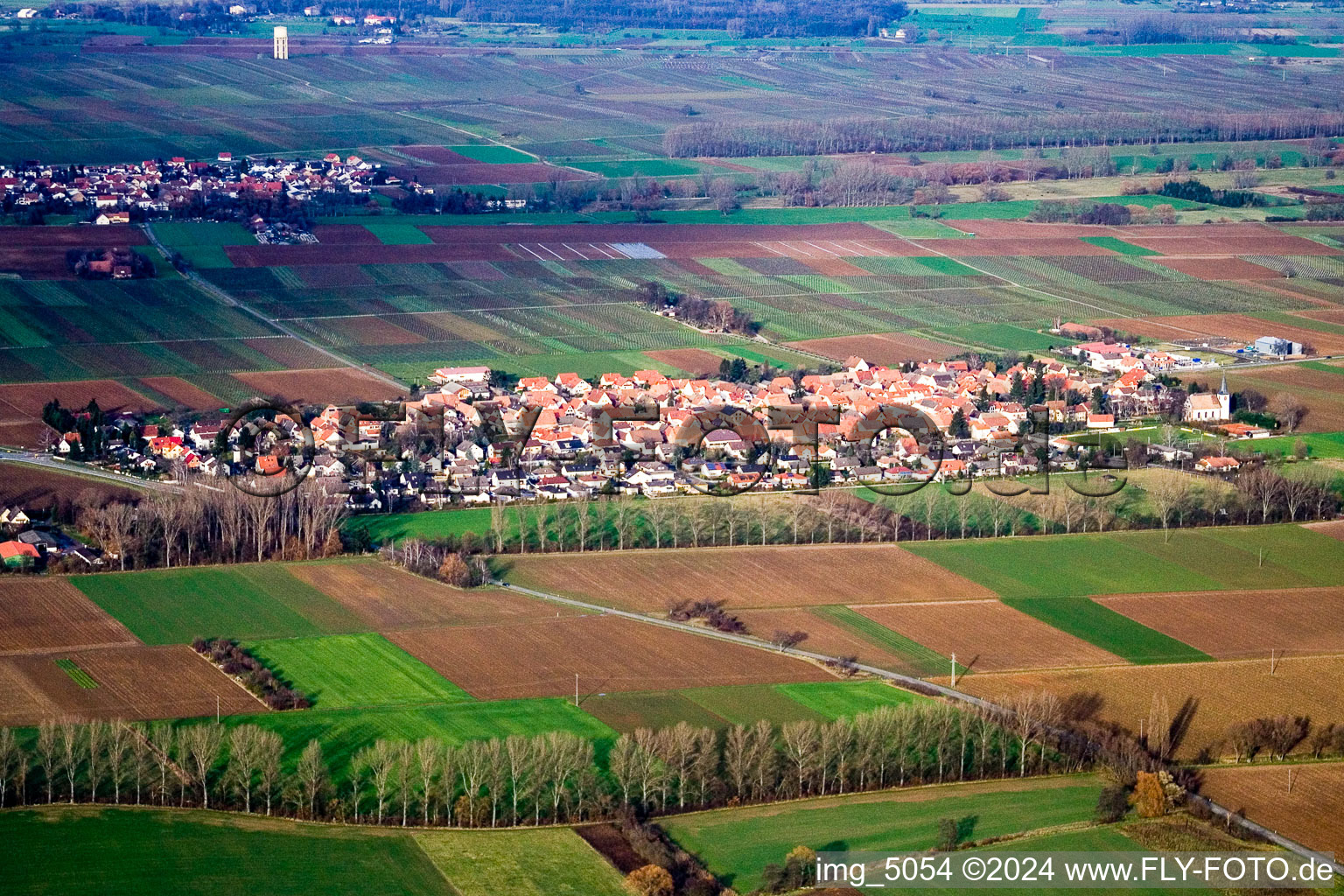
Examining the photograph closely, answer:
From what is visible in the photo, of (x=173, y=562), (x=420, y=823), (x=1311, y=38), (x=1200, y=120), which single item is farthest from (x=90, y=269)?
(x=1311, y=38)

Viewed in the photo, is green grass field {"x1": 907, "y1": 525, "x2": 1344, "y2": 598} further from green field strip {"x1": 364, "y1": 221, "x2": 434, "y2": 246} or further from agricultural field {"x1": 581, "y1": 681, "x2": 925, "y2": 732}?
green field strip {"x1": 364, "y1": 221, "x2": 434, "y2": 246}

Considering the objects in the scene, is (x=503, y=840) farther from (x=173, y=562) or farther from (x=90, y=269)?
(x=90, y=269)

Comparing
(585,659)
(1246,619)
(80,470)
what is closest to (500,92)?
(80,470)

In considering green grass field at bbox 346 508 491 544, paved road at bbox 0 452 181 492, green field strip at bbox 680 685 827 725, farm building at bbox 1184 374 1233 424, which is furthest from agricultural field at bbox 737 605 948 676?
farm building at bbox 1184 374 1233 424

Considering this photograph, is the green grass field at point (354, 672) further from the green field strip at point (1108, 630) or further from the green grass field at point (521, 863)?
the green field strip at point (1108, 630)

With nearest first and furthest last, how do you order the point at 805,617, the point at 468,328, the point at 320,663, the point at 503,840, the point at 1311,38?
the point at 503,840 → the point at 320,663 → the point at 805,617 → the point at 468,328 → the point at 1311,38

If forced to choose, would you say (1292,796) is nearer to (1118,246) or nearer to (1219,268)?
(1219,268)
